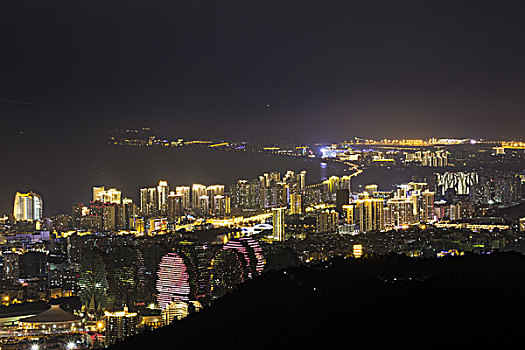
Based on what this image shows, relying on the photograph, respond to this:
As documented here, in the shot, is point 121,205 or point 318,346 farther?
point 121,205

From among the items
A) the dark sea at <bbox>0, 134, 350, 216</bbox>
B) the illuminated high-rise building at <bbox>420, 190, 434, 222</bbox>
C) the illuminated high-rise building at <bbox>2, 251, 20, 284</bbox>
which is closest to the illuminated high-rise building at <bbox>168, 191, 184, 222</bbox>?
the dark sea at <bbox>0, 134, 350, 216</bbox>

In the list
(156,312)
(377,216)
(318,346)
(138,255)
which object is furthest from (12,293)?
(318,346)

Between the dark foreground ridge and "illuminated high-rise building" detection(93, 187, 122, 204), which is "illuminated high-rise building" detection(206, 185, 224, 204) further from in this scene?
the dark foreground ridge

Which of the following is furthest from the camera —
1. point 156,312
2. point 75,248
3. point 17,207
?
point 17,207

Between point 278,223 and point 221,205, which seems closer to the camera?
point 278,223

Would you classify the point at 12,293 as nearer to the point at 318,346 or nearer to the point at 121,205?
the point at 121,205

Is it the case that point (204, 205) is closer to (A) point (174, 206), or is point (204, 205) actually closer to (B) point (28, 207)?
(A) point (174, 206)

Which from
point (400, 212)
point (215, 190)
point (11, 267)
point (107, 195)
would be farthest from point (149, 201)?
point (11, 267)
